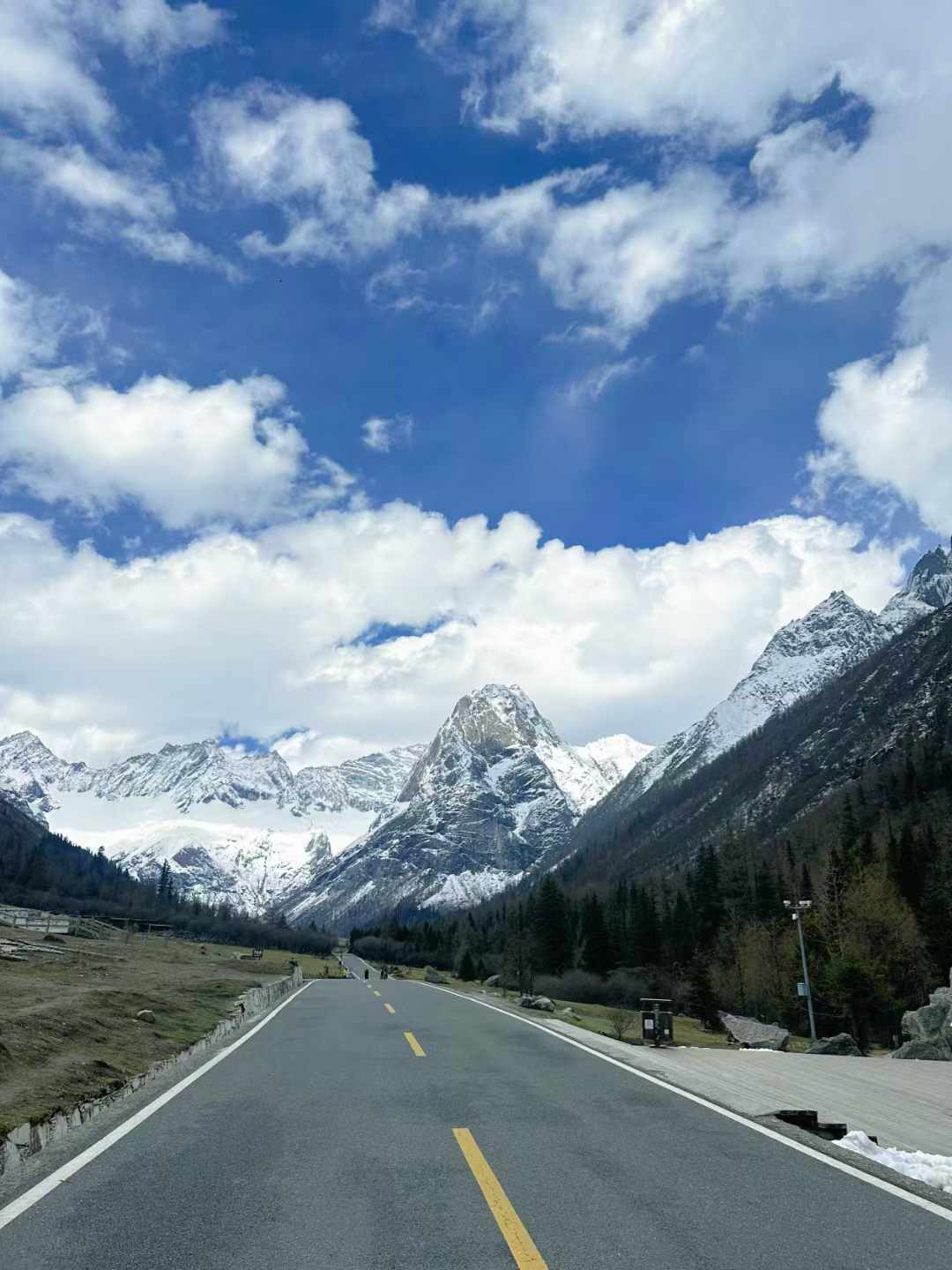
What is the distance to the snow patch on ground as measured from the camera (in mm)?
8391

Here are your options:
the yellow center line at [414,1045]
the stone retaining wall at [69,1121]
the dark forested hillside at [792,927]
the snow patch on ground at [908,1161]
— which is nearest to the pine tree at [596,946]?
the dark forested hillside at [792,927]

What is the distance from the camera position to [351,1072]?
13.2m

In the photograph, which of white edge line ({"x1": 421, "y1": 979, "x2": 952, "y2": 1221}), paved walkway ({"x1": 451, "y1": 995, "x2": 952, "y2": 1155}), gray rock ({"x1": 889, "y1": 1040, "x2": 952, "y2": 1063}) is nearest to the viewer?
white edge line ({"x1": 421, "y1": 979, "x2": 952, "y2": 1221})

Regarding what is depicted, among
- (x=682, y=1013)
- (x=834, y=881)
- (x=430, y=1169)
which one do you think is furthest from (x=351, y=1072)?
(x=682, y=1013)

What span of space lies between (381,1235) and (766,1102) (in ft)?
26.7

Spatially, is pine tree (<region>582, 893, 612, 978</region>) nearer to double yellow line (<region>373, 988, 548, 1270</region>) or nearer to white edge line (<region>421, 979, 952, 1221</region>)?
white edge line (<region>421, 979, 952, 1221</region>)

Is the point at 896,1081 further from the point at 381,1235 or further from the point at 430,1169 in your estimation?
the point at 381,1235

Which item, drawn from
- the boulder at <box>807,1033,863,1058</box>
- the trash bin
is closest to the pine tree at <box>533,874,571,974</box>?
the boulder at <box>807,1033,863,1058</box>

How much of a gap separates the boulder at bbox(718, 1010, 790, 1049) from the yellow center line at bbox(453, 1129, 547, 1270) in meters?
24.9

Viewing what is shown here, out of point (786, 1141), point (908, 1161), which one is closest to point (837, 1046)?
point (908, 1161)

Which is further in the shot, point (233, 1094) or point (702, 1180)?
point (233, 1094)

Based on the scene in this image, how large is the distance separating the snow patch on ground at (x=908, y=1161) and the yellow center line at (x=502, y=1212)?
4054 millimetres

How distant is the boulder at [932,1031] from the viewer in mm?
22050

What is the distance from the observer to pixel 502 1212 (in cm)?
645
